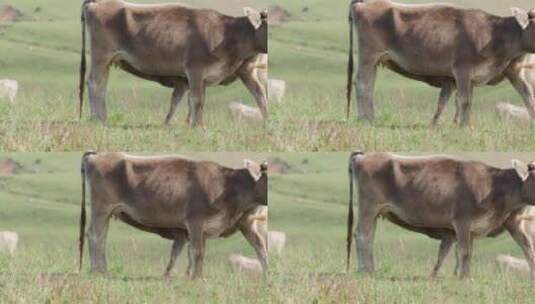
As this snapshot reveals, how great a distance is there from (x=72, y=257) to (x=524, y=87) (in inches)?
193

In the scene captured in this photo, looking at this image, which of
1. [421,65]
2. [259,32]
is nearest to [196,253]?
[259,32]

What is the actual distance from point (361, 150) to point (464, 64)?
1426 millimetres

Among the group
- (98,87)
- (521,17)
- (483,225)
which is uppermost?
(521,17)

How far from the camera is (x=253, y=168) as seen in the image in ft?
66.4

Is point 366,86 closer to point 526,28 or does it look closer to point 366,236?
point 366,236

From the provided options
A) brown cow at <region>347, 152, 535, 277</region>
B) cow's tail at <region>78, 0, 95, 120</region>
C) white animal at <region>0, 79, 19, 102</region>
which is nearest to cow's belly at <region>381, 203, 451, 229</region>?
brown cow at <region>347, 152, 535, 277</region>

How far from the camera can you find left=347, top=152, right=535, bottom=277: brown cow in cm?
2042

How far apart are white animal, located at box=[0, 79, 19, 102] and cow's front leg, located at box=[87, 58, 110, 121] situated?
1.16 meters

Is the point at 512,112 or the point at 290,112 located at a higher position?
the point at 290,112

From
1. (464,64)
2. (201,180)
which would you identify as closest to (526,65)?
(464,64)

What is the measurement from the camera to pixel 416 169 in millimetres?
20625

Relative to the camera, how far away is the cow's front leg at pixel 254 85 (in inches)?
816

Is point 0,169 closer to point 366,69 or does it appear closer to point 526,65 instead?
point 366,69

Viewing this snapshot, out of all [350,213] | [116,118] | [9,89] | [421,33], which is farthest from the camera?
[9,89]
